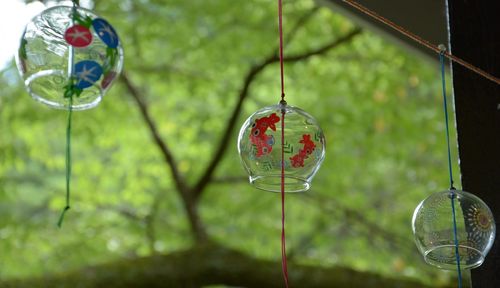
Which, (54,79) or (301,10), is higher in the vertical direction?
(301,10)

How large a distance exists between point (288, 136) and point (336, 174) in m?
3.80

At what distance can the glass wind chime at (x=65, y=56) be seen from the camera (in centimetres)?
162

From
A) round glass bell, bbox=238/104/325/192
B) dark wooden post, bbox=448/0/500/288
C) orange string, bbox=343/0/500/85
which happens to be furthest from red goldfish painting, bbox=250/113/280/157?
dark wooden post, bbox=448/0/500/288

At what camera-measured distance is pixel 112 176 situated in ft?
18.0

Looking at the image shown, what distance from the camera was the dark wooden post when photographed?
2143 millimetres

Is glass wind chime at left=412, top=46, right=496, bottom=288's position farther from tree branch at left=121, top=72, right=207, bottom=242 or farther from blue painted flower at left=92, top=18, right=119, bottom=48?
tree branch at left=121, top=72, right=207, bottom=242

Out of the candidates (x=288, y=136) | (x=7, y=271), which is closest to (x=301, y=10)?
(x=7, y=271)

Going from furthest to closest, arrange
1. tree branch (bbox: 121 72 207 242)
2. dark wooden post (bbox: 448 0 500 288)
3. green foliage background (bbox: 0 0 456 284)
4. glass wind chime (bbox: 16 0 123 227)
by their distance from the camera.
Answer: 1. green foliage background (bbox: 0 0 456 284)
2. tree branch (bbox: 121 72 207 242)
3. dark wooden post (bbox: 448 0 500 288)
4. glass wind chime (bbox: 16 0 123 227)

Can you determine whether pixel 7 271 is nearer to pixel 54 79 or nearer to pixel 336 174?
pixel 336 174

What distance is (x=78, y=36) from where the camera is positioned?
163 centimetres

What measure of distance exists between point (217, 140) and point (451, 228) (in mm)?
3326

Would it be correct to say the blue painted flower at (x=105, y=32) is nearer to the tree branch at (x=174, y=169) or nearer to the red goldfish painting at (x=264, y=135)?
the red goldfish painting at (x=264, y=135)

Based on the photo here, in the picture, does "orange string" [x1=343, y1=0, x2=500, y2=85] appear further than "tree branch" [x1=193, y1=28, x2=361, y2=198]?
No

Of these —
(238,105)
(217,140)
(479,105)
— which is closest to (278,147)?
(479,105)
